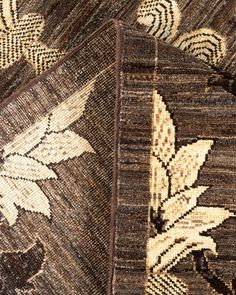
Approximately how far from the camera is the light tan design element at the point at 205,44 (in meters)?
1.03

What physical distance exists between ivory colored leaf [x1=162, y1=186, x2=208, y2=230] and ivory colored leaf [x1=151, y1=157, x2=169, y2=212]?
15mm

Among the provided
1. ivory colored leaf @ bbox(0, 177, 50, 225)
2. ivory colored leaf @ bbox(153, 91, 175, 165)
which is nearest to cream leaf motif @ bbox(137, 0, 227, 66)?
ivory colored leaf @ bbox(153, 91, 175, 165)

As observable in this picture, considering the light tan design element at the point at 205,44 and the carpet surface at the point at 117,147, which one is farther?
the light tan design element at the point at 205,44

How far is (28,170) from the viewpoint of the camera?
103 centimetres

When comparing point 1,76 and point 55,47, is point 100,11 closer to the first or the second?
point 55,47

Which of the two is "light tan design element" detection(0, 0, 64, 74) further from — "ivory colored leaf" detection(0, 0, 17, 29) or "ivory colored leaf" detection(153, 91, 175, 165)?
"ivory colored leaf" detection(153, 91, 175, 165)

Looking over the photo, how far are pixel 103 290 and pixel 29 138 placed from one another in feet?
1.02

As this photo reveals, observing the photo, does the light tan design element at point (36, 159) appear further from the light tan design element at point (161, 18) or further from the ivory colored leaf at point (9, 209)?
the light tan design element at point (161, 18)

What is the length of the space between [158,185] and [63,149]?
206 millimetres

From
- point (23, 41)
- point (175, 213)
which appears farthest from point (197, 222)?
point (23, 41)

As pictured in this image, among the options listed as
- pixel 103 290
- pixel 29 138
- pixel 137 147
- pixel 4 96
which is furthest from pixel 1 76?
pixel 103 290

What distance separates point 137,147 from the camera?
0.94 meters

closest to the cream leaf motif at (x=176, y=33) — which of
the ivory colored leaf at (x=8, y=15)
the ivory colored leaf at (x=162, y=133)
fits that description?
the ivory colored leaf at (x=162, y=133)

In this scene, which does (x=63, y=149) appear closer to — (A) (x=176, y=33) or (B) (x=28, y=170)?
(B) (x=28, y=170)
